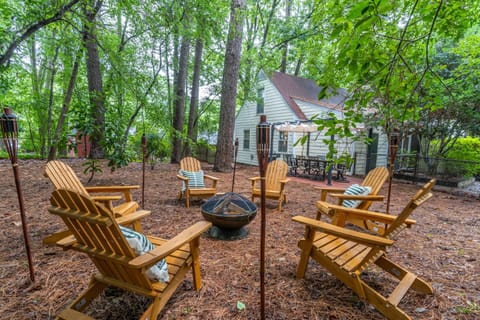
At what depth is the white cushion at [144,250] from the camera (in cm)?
146

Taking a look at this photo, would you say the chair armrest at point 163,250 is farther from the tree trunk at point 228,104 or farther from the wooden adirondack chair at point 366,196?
the tree trunk at point 228,104

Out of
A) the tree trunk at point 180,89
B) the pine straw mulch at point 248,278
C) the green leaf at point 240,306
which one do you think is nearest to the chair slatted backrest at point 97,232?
the pine straw mulch at point 248,278

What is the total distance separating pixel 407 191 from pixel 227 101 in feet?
20.2

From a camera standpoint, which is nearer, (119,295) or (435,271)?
(119,295)

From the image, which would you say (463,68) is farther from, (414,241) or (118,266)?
(118,266)

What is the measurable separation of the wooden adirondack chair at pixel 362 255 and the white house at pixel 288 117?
7747mm

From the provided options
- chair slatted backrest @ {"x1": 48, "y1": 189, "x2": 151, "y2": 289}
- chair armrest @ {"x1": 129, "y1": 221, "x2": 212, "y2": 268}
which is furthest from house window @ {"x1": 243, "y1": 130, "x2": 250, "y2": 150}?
chair slatted backrest @ {"x1": 48, "y1": 189, "x2": 151, "y2": 289}

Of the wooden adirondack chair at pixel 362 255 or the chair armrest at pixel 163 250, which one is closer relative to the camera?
the chair armrest at pixel 163 250

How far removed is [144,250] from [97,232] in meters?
0.29

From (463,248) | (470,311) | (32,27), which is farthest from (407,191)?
(32,27)

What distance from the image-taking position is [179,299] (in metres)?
1.88

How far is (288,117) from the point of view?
10930 mm

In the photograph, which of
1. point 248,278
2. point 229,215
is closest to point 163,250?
point 248,278

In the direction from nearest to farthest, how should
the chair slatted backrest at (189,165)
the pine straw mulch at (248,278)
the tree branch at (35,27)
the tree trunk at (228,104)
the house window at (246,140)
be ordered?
the pine straw mulch at (248,278) → the tree branch at (35,27) → the chair slatted backrest at (189,165) → the tree trunk at (228,104) → the house window at (246,140)
